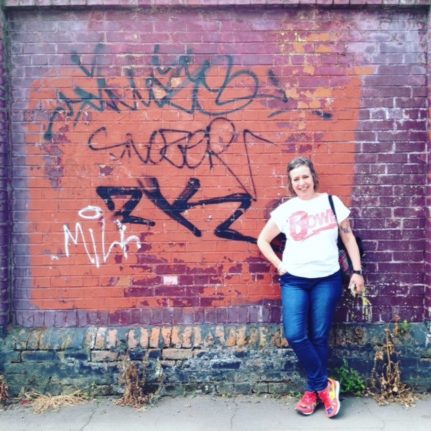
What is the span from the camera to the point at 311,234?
4086 millimetres

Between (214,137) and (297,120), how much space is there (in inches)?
27.2

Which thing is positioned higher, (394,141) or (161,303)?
(394,141)

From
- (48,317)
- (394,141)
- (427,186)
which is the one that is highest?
(394,141)

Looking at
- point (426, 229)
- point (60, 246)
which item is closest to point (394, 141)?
point (426, 229)

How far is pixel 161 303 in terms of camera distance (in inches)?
179

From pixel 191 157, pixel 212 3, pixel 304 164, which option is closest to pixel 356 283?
pixel 304 164

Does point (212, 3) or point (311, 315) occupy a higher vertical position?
point (212, 3)

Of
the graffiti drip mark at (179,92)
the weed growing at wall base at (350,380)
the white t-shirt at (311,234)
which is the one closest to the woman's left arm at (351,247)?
the white t-shirt at (311,234)

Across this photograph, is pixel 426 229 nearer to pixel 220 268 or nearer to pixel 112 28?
pixel 220 268

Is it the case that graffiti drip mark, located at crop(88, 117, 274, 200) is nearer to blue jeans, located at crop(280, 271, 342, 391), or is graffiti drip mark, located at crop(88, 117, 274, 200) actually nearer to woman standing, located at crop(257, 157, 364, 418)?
woman standing, located at crop(257, 157, 364, 418)

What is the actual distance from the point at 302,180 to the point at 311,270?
0.67 metres

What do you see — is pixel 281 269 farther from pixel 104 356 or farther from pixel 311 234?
pixel 104 356

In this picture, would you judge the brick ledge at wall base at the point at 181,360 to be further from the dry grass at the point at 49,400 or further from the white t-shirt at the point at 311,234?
the white t-shirt at the point at 311,234

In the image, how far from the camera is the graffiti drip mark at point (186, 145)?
448 centimetres
